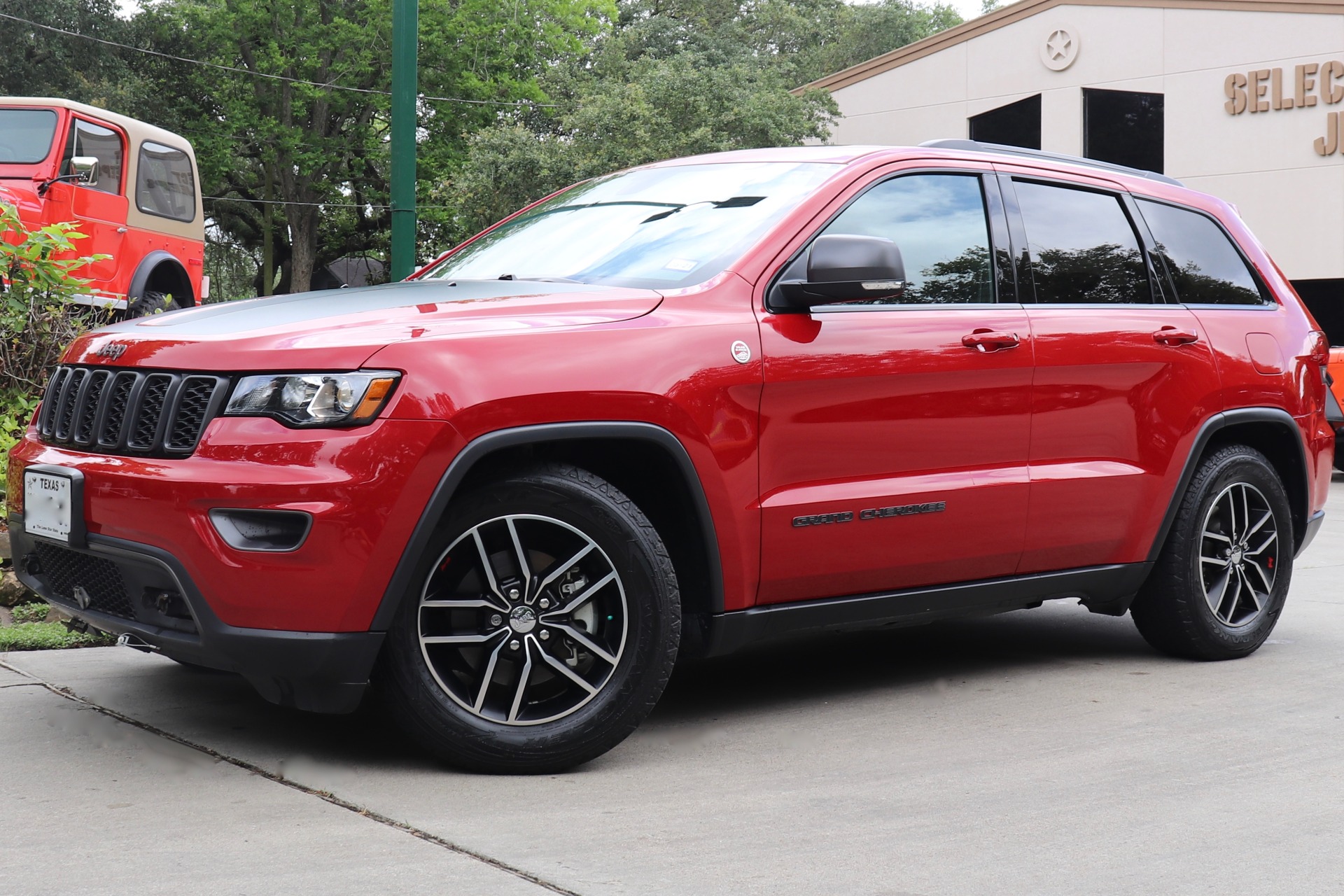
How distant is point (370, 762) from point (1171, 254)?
139 inches

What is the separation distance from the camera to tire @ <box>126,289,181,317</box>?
12688mm

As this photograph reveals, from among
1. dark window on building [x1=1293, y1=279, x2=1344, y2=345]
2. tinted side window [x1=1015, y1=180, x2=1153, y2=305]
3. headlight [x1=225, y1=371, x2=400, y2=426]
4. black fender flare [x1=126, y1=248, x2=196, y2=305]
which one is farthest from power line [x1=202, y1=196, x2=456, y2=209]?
headlight [x1=225, y1=371, x2=400, y2=426]

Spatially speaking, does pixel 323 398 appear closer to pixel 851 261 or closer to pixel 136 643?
pixel 136 643

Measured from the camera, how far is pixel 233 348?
3699 millimetres

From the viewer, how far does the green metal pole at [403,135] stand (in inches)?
319

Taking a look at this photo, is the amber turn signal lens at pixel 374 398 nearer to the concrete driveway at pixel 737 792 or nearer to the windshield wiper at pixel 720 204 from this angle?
the concrete driveway at pixel 737 792

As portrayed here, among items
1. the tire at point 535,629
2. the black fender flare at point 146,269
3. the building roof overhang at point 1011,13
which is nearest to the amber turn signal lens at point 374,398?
the tire at point 535,629

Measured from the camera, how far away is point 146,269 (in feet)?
43.1

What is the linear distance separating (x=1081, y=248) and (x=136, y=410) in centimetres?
324

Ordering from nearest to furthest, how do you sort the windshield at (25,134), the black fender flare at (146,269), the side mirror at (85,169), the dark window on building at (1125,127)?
A: the side mirror at (85,169) → the windshield at (25,134) → the black fender flare at (146,269) → the dark window on building at (1125,127)

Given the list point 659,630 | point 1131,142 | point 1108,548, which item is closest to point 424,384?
point 659,630

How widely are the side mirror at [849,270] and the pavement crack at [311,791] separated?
72.1 inches

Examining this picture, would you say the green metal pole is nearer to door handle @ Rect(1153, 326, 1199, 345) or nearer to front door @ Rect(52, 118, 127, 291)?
door handle @ Rect(1153, 326, 1199, 345)

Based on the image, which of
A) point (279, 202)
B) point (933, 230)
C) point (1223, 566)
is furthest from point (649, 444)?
point (279, 202)
